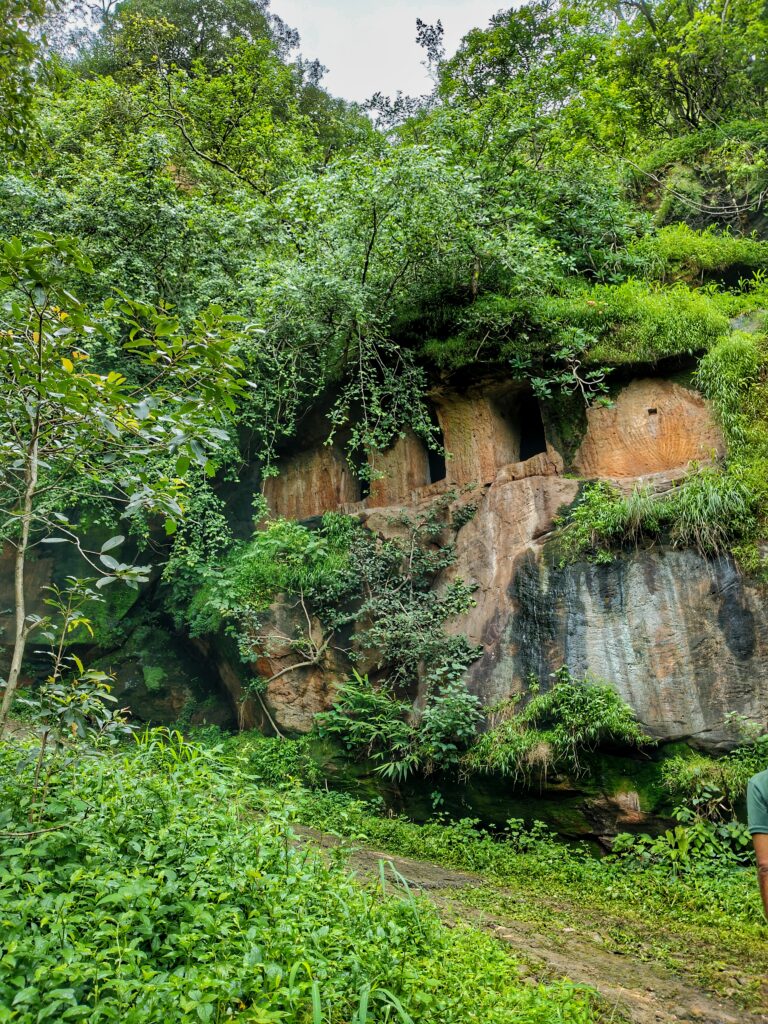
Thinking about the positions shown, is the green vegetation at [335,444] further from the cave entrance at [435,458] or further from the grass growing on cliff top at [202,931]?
the cave entrance at [435,458]

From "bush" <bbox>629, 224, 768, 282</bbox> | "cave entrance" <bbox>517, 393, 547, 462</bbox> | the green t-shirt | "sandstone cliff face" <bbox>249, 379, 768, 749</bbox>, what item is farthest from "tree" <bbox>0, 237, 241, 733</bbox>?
"bush" <bbox>629, 224, 768, 282</bbox>

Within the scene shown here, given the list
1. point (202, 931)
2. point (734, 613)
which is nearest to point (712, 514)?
point (734, 613)

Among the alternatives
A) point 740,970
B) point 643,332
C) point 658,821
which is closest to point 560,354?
point 643,332

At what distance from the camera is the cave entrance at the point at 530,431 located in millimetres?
10427

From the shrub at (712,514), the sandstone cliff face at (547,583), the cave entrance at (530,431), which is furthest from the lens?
the cave entrance at (530,431)

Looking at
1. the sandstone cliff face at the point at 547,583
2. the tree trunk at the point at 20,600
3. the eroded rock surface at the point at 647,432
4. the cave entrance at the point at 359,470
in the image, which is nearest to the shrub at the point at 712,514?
the sandstone cliff face at the point at 547,583

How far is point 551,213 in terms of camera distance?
11.1m

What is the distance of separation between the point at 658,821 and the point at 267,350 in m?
7.92

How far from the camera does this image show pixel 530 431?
10.6 m

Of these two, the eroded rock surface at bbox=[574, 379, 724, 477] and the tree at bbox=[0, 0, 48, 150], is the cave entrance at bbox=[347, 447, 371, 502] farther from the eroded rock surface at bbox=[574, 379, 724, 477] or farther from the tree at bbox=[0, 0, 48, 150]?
the tree at bbox=[0, 0, 48, 150]

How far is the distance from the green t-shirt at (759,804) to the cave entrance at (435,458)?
7622 mm

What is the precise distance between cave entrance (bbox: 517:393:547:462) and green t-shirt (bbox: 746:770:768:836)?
7760 millimetres

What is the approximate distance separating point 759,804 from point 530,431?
8.10 meters

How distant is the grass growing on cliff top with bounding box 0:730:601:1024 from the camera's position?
2.58 m
